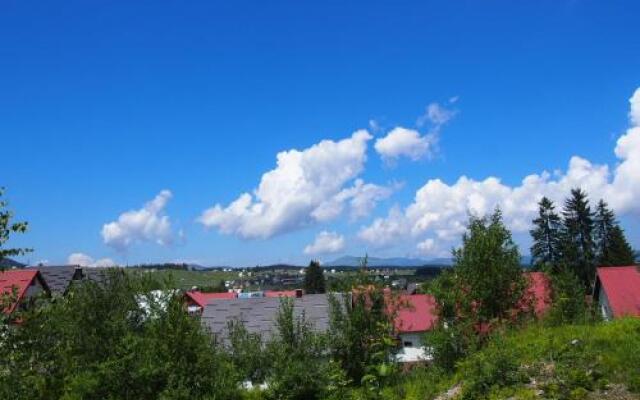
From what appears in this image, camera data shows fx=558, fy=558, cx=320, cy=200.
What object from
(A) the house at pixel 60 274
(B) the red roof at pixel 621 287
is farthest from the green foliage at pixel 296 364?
(A) the house at pixel 60 274

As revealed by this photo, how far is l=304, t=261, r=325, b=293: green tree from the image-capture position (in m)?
121

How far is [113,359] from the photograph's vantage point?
50.4 ft

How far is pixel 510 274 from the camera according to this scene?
2245 centimetres

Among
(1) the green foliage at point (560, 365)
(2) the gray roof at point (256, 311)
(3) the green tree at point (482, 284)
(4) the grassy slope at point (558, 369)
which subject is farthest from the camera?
(2) the gray roof at point (256, 311)

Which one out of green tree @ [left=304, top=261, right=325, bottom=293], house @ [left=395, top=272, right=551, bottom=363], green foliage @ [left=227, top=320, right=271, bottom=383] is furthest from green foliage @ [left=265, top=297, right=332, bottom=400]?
green tree @ [left=304, top=261, right=325, bottom=293]

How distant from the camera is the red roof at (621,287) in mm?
38844

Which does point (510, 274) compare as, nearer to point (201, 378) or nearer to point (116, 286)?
point (201, 378)

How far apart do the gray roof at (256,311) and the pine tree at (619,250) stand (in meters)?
39.0

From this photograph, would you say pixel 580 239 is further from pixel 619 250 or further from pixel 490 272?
pixel 490 272

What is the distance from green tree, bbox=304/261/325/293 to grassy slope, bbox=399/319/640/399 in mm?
107178

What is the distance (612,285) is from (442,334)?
27.3 meters

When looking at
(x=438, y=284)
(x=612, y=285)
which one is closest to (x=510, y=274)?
(x=438, y=284)

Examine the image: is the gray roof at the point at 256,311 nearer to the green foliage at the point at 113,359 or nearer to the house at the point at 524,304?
the house at the point at 524,304

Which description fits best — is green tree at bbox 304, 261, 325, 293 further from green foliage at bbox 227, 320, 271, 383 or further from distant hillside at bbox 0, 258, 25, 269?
distant hillside at bbox 0, 258, 25, 269
